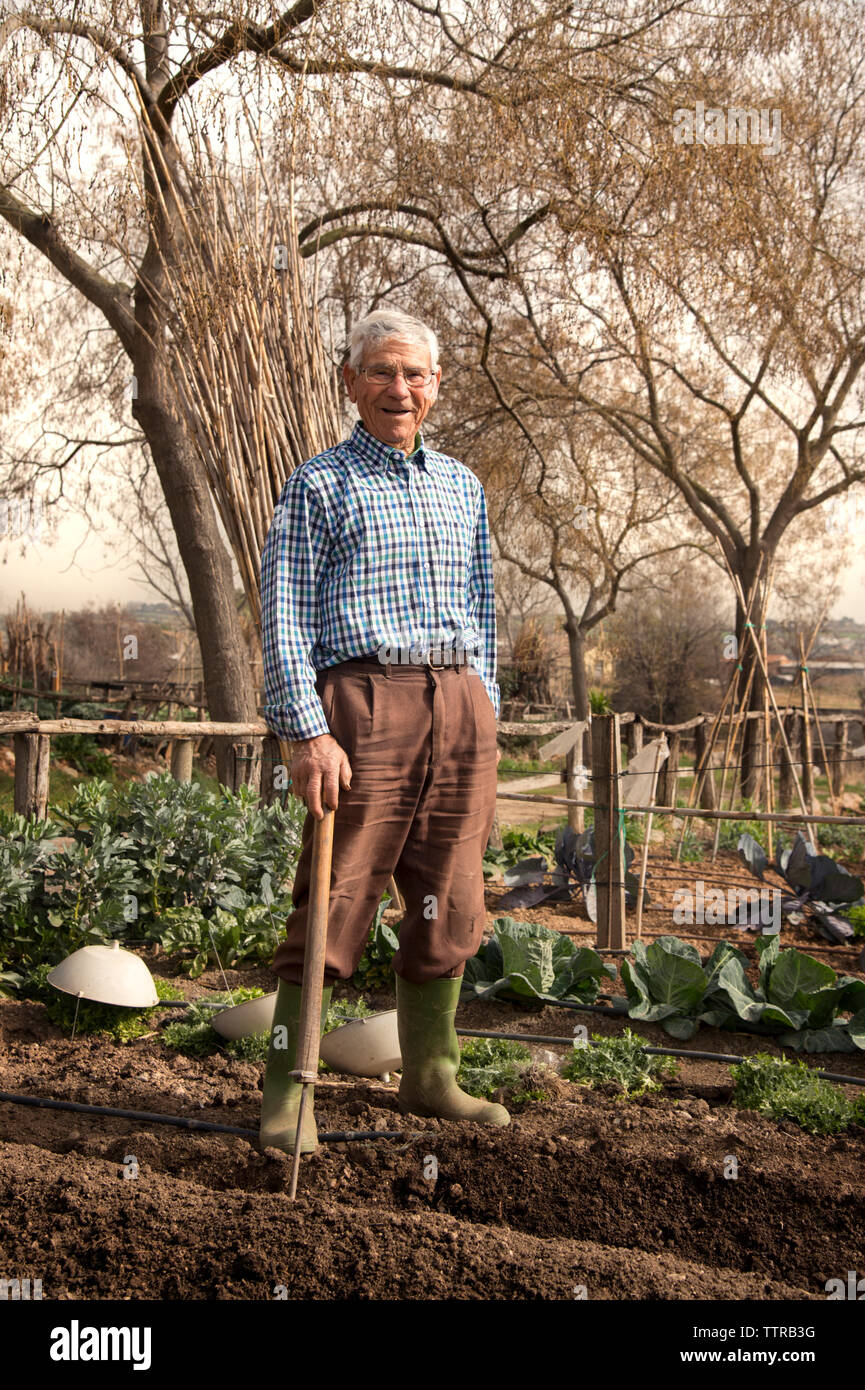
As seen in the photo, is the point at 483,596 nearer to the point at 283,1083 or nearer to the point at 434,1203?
the point at 283,1083

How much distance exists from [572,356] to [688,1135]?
11.7 metres

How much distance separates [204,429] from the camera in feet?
16.6

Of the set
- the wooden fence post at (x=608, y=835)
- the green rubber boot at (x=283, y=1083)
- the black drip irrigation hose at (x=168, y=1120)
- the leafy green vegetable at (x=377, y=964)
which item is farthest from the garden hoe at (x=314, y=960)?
the wooden fence post at (x=608, y=835)

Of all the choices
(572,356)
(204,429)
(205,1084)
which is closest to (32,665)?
(572,356)

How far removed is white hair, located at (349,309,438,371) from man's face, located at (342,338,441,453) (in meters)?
0.01

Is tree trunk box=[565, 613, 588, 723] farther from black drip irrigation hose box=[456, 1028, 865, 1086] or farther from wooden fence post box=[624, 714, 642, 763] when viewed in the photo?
black drip irrigation hose box=[456, 1028, 865, 1086]

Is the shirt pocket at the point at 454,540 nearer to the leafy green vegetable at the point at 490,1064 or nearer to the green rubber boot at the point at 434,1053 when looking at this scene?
the green rubber boot at the point at 434,1053

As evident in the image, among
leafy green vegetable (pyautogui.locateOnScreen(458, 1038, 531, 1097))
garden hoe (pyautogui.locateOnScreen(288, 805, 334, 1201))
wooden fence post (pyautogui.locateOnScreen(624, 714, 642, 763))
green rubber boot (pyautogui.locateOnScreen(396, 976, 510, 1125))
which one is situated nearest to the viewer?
garden hoe (pyautogui.locateOnScreen(288, 805, 334, 1201))

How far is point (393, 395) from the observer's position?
2.43m

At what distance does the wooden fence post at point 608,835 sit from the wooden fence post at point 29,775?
7.71 feet

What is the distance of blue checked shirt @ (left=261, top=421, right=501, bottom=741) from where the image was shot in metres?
2.33

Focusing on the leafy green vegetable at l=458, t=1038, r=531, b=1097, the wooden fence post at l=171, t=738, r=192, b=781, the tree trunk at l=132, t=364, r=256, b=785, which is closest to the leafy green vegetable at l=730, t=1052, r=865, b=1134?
the leafy green vegetable at l=458, t=1038, r=531, b=1097

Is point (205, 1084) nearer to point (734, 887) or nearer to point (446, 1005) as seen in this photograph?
point (446, 1005)

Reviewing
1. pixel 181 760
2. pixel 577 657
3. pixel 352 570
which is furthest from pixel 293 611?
pixel 577 657
